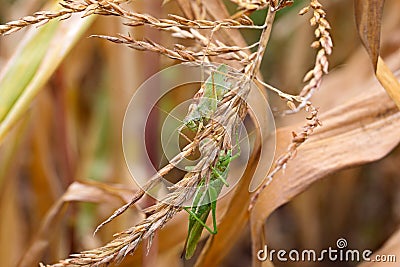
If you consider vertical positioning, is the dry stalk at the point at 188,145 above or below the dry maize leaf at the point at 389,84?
Result: above

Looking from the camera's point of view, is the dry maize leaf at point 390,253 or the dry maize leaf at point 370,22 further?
the dry maize leaf at point 390,253

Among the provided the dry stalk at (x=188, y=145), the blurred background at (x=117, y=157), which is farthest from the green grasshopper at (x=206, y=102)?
the blurred background at (x=117, y=157)

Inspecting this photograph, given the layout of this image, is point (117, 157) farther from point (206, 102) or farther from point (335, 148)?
point (206, 102)

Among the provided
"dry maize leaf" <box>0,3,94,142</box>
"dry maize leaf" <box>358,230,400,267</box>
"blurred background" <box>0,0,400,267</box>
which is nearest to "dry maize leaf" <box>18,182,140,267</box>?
"blurred background" <box>0,0,400,267</box>

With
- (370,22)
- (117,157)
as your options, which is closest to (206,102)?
(370,22)

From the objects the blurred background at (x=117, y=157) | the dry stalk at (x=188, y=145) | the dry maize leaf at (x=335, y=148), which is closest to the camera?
the dry stalk at (x=188, y=145)

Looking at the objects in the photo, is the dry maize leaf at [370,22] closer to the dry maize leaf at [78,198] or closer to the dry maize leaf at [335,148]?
the dry maize leaf at [335,148]
